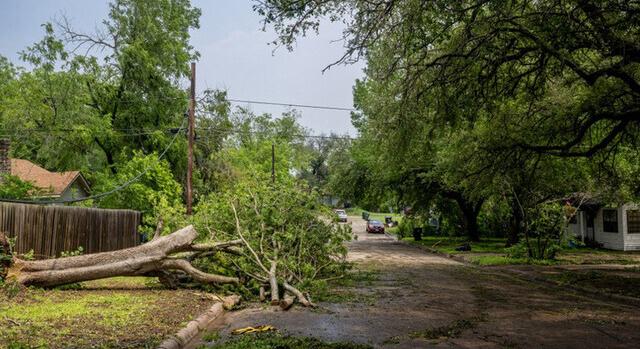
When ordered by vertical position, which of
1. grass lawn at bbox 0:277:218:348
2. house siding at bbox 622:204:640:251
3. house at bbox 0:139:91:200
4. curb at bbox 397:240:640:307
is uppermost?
house at bbox 0:139:91:200

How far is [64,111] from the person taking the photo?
2708 centimetres

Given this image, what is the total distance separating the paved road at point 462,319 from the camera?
299 inches

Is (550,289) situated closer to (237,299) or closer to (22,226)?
(237,299)

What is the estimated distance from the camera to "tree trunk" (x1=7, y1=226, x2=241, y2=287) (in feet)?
38.7

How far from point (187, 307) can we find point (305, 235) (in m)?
4.98

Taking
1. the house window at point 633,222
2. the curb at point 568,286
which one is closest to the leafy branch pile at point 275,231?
the curb at point 568,286

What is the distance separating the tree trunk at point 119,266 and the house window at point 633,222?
2738cm

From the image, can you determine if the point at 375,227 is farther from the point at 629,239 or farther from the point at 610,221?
the point at 629,239

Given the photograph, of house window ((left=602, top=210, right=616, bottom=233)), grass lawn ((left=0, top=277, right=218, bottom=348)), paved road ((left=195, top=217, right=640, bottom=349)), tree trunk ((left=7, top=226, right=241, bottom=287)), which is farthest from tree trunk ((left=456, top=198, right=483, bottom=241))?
grass lawn ((left=0, top=277, right=218, bottom=348))

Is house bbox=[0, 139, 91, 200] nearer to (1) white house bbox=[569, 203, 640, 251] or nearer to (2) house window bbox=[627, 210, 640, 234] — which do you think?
(1) white house bbox=[569, 203, 640, 251]

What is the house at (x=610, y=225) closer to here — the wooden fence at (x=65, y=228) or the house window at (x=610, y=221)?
the house window at (x=610, y=221)

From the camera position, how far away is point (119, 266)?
1242 centimetres

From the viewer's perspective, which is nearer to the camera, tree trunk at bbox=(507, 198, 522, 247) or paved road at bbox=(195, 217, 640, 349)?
paved road at bbox=(195, 217, 640, 349)

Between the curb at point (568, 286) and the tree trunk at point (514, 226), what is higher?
the tree trunk at point (514, 226)
